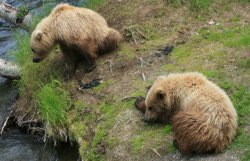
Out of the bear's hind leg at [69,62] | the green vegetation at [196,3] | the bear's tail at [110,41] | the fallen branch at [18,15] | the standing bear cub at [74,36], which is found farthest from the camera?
the fallen branch at [18,15]

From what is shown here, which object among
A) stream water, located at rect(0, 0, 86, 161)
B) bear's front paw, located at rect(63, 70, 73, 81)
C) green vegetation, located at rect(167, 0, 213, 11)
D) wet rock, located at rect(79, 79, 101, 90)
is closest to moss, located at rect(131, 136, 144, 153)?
stream water, located at rect(0, 0, 86, 161)

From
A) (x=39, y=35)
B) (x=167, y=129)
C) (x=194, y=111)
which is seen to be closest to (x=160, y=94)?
(x=167, y=129)

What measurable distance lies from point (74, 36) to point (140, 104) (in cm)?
258

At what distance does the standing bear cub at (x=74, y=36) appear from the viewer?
391 inches

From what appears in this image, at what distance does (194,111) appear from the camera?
22.8 ft

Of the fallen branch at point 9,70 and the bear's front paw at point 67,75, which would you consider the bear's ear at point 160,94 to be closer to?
the bear's front paw at point 67,75

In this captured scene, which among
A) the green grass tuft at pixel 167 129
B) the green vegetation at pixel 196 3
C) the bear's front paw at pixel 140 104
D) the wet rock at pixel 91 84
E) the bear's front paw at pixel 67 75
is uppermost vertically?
the green vegetation at pixel 196 3

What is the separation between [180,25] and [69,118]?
3382 millimetres

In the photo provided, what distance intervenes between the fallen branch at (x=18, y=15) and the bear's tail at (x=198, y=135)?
664 cm

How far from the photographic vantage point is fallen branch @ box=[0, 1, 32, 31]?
12465 millimetres

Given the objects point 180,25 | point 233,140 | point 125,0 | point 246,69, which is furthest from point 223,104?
point 125,0

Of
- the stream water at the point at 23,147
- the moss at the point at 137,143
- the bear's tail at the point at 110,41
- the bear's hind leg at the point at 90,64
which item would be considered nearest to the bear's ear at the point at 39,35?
the bear's hind leg at the point at 90,64

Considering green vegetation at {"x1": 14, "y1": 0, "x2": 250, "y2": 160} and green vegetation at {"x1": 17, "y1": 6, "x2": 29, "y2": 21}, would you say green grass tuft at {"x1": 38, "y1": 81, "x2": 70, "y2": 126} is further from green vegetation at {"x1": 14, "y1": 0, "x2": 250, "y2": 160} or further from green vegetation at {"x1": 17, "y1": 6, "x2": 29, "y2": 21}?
green vegetation at {"x1": 17, "y1": 6, "x2": 29, "y2": 21}

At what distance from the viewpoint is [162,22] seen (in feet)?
35.9
